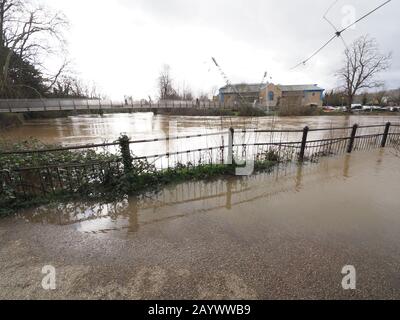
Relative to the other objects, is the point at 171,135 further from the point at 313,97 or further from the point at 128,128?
the point at 313,97

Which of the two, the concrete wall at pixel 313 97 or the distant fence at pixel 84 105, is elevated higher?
the concrete wall at pixel 313 97

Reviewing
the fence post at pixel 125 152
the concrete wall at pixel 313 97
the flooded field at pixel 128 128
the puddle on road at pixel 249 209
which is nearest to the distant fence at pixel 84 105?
the flooded field at pixel 128 128

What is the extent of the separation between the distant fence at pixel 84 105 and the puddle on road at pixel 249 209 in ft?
23.9

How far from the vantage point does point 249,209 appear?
3.55 meters

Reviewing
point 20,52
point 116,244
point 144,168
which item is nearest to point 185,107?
point 20,52

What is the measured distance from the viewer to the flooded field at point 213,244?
2.03 metres

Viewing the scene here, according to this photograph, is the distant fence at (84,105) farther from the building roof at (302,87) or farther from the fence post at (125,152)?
the building roof at (302,87)

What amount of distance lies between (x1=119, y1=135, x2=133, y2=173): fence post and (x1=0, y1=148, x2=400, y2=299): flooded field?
0.72 metres

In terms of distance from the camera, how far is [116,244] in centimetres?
270

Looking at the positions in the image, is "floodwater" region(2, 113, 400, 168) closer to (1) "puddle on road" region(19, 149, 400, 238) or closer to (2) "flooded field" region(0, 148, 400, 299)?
(1) "puddle on road" region(19, 149, 400, 238)

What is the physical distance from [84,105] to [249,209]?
2685 cm

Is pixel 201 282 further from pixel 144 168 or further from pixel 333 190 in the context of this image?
pixel 333 190

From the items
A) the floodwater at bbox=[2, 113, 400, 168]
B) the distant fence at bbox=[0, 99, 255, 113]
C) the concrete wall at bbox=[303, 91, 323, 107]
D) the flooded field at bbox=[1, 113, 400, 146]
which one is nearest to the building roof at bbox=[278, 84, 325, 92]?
the concrete wall at bbox=[303, 91, 323, 107]
